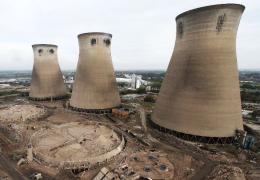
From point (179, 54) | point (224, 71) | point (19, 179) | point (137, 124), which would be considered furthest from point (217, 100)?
point (19, 179)

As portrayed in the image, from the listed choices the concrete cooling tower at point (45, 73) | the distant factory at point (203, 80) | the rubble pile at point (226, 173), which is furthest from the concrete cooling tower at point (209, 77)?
the concrete cooling tower at point (45, 73)

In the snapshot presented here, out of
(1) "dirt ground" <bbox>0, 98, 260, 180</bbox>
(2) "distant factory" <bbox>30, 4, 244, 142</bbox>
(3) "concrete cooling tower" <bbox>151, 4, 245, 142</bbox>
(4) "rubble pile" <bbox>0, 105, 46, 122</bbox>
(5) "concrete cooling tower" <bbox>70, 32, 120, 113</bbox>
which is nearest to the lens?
(1) "dirt ground" <bbox>0, 98, 260, 180</bbox>

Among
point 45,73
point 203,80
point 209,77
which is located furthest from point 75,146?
point 45,73

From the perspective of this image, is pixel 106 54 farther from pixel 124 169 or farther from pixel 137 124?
pixel 124 169

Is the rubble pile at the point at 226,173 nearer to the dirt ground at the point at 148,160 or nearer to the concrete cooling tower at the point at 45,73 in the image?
the dirt ground at the point at 148,160

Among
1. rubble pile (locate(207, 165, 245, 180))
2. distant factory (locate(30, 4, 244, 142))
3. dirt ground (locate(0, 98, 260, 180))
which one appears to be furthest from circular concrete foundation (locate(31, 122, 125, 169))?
rubble pile (locate(207, 165, 245, 180))

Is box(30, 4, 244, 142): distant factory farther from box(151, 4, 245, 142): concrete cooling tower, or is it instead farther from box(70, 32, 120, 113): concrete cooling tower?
box(70, 32, 120, 113): concrete cooling tower

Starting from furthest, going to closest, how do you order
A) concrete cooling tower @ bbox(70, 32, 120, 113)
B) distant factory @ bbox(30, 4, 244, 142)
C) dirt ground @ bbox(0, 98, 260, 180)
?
concrete cooling tower @ bbox(70, 32, 120, 113) → distant factory @ bbox(30, 4, 244, 142) → dirt ground @ bbox(0, 98, 260, 180)
